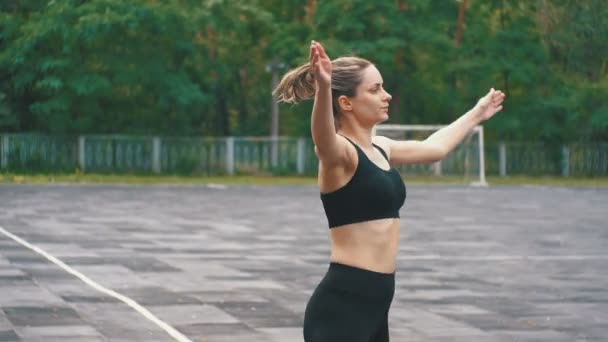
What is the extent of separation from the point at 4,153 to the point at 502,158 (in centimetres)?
1638

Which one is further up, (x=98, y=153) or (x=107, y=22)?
(x=107, y=22)

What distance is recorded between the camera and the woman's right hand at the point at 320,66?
3893 mm

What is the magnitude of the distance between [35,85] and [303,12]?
9628 mm

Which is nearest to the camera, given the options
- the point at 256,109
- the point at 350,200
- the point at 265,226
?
the point at 350,200

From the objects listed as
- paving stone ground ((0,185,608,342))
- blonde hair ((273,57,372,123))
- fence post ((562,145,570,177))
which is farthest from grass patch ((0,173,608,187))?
blonde hair ((273,57,372,123))

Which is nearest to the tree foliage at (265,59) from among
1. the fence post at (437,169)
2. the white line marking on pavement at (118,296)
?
the fence post at (437,169)

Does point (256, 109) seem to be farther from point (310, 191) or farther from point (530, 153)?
point (310, 191)

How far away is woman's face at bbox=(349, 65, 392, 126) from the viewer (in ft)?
14.4

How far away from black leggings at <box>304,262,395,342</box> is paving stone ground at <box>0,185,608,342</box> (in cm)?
394

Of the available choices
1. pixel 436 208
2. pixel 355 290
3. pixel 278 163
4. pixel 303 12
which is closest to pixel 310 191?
pixel 436 208

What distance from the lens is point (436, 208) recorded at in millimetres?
24047

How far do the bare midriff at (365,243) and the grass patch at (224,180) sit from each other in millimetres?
29788

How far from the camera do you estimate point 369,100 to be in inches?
173

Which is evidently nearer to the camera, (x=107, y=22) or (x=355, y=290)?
(x=355, y=290)
